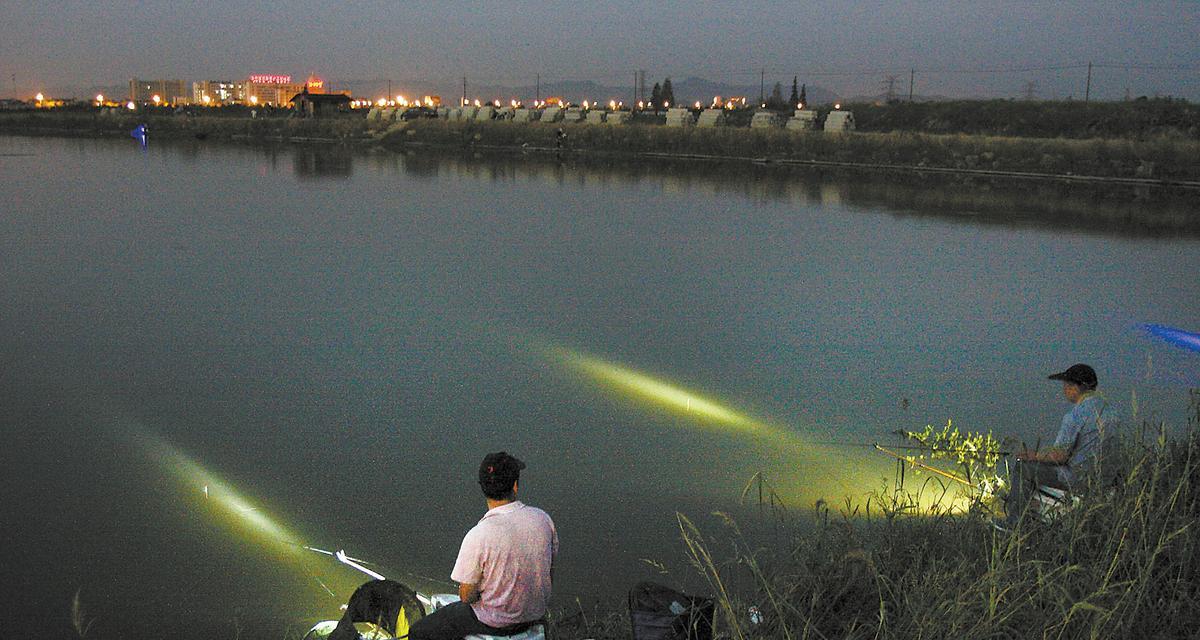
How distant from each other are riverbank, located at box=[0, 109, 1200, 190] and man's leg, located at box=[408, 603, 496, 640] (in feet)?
122

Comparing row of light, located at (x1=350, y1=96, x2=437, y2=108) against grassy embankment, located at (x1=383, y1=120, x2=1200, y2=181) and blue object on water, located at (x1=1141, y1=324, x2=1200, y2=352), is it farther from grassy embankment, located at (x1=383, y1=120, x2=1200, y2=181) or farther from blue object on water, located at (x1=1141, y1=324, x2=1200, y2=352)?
blue object on water, located at (x1=1141, y1=324, x2=1200, y2=352)

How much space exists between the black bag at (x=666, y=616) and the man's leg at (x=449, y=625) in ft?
1.78

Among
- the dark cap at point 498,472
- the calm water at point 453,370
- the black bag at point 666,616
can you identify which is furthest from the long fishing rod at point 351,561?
the black bag at point 666,616

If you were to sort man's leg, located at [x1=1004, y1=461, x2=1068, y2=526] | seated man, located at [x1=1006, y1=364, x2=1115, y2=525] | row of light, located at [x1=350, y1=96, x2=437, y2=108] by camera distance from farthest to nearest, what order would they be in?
row of light, located at [x1=350, y1=96, x2=437, y2=108]
seated man, located at [x1=1006, y1=364, x2=1115, y2=525]
man's leg, located at [x1=1004, y1=461, x2=1068, y2=526]

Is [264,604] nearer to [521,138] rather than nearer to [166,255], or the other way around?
[166,255]

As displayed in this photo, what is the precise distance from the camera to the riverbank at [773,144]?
127 feet

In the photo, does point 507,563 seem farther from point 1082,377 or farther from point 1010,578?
point 1082,377

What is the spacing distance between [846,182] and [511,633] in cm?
3323

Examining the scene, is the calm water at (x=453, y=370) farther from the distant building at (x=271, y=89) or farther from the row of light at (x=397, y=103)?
the distant building at (x=271, y=89)

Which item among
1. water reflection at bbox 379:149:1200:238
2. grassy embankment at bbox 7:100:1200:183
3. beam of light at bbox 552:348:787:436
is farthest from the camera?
grassy embankment at bbox 7:100:1200:183

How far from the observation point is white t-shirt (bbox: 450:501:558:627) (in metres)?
3.68

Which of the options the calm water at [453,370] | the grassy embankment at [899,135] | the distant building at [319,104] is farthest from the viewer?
the distant building at [319,104]

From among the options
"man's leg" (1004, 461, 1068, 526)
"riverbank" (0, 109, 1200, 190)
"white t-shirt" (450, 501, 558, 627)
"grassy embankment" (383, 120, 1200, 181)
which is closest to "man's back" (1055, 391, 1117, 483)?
"man's leg" (1004, 461, 1068, 526)

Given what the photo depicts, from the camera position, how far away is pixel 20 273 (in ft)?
46.4
